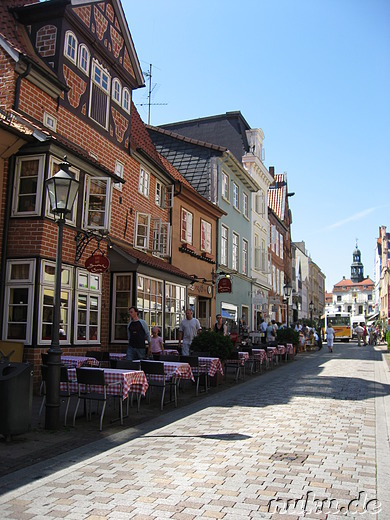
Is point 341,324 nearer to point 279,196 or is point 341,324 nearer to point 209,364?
point 279,196

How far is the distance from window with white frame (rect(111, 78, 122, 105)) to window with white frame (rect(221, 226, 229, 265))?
11523 mm

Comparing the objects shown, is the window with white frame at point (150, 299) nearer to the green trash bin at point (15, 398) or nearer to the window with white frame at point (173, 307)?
the window with white frame at point (173, 307)

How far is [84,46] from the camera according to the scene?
1446 centimetres

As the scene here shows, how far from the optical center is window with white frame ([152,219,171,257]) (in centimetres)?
1838

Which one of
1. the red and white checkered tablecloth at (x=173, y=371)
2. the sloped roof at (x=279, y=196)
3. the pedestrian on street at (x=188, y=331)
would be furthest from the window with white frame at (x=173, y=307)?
the sloped roof at (x=279, y=196)

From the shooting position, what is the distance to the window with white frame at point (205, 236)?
77.9 feet

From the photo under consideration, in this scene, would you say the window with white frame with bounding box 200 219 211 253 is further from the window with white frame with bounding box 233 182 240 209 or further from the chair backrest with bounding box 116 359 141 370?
the chair backrest with bounding box 116 359 141 370

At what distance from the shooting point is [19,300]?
1155 centimetres

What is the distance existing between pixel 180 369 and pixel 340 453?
4.17 m

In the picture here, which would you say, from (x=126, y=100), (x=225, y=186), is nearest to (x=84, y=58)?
(x=126, y=100)

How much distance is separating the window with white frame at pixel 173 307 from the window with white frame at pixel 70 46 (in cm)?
778

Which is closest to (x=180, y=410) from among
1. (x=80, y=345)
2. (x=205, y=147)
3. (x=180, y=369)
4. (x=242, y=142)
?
(x=180, y=369)

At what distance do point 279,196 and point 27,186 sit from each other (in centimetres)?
3705

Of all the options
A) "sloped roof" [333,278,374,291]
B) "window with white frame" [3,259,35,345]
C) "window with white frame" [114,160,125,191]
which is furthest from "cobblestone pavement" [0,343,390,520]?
"sloped roof" [333,278,374,291]
